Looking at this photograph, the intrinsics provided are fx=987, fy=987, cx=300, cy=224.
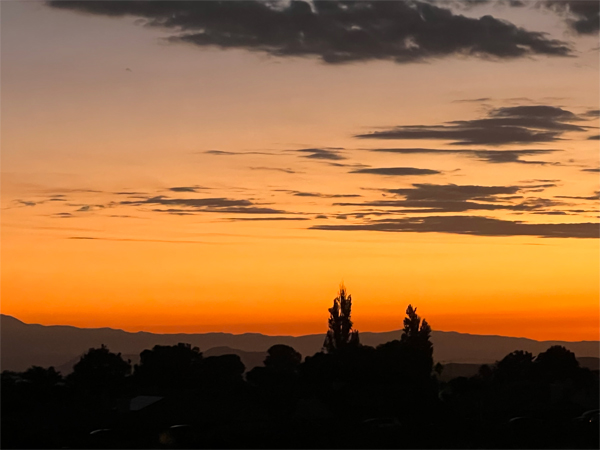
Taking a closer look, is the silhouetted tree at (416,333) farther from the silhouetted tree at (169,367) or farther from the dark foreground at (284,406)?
the silhouetted tree at (169,367)

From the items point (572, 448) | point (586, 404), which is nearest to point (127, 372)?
point (586, 404)

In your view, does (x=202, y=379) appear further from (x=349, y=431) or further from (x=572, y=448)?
(x=572, y=448)

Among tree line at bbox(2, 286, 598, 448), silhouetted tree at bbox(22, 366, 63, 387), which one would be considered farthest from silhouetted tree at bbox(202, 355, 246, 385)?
silhouetted tree at bbox(22, 366, 63, 387)

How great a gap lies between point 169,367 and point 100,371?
12.8 meters

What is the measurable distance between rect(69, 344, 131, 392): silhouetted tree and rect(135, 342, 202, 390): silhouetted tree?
397cm

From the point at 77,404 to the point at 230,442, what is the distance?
3644 centimetres

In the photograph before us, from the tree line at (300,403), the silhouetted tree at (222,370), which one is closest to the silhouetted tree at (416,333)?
the tree line at (300,403)

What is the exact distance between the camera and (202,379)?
15838 cm

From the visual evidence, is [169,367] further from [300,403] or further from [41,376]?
[300,403]

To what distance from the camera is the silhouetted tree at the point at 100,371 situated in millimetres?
144250

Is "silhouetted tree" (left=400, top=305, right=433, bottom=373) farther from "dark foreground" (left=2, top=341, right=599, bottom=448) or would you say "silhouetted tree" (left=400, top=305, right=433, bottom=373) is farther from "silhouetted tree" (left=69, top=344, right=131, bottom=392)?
"silhouetted tree" (left=69, top=344, right=131, bottom=392)

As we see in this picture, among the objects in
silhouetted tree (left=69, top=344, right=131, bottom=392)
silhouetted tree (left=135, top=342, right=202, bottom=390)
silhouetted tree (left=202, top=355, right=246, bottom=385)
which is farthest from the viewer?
silhouetted tree (left=202, top=355, right=246, bottom=385)

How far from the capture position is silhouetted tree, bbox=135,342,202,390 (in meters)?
153

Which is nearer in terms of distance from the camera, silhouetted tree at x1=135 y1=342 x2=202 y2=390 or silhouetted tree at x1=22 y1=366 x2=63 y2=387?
silhouetted tree at x1=22 y1=366 x2=63 y2=387
